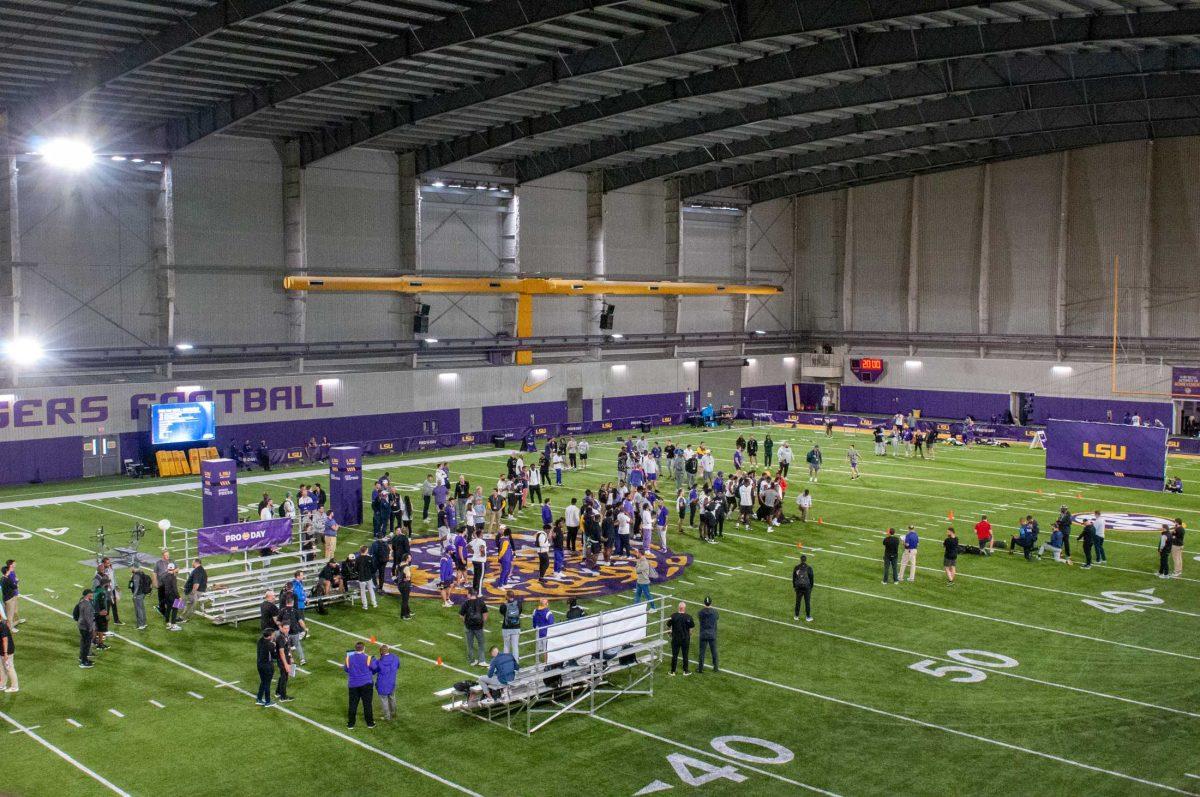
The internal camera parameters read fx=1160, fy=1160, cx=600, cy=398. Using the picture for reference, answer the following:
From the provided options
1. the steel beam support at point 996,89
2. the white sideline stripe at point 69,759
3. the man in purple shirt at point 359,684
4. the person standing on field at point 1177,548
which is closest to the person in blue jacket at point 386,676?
the man in purple shirt at point 359,684

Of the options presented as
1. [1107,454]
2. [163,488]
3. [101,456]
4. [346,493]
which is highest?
[1107,454]

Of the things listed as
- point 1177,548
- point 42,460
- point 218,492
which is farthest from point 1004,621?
point 42,460

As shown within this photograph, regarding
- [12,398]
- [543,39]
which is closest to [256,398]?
[12,398]

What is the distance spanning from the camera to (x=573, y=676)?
18703 millimetres

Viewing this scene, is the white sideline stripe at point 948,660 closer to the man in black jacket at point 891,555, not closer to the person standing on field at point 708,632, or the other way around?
the person standing on field at point 708,632

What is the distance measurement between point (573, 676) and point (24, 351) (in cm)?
3182

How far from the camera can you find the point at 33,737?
55.7 feet

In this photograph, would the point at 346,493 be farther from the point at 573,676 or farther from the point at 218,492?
the point at 573,676

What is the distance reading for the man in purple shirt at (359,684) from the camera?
17297 mm

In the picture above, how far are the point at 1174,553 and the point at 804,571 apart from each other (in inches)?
424

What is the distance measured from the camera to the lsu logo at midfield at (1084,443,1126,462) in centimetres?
4216

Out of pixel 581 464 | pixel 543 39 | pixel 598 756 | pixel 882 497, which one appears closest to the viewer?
pixel 598 756

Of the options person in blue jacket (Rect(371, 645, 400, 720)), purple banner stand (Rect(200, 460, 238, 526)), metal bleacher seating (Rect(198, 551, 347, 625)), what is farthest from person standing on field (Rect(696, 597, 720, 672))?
purple banner stand (Rect(200, 460, 238, 526))

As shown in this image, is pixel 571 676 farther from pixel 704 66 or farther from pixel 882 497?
pixel 704 66
